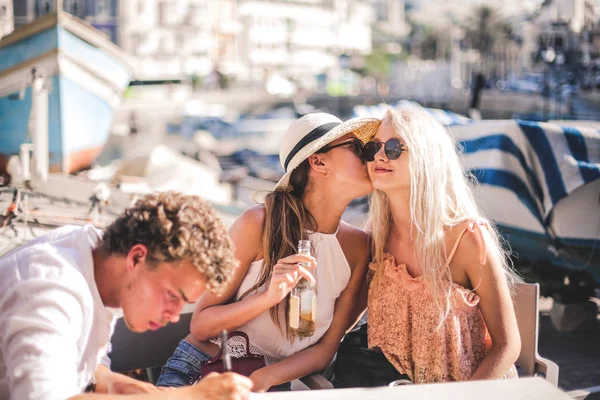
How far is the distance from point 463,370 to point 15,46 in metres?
7.33

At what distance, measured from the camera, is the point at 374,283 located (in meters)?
2.56

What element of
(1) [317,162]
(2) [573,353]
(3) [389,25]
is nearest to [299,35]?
(3) [389,25]

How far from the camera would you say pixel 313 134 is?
257cm

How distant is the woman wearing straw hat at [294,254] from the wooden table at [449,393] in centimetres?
55

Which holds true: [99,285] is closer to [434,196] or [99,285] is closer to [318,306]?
[318,306]

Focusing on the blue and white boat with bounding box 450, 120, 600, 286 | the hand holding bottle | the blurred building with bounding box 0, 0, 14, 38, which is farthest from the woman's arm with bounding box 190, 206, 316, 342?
the blurred building with bounding box 0, 0, 14, 38

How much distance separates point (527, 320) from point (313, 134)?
109cm

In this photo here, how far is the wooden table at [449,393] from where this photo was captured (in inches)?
71.6

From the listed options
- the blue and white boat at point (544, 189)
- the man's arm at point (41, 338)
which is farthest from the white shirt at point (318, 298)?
the blue and white boat at point (544, 189)

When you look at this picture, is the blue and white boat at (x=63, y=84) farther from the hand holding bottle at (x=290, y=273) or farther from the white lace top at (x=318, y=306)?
the hand holding bottle at (x=290, y=273)

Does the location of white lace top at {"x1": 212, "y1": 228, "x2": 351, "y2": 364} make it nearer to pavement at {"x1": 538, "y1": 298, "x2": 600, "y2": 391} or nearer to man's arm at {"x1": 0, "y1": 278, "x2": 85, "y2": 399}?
man's arm at {"x1": 0, "y1": 278, "x2": 85, "y2": 399}

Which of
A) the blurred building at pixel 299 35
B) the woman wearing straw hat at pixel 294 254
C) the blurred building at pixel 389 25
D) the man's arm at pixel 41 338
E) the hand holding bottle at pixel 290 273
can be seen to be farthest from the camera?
the blurred building at pixel 389 25

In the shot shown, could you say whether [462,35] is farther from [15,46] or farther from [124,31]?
[15,46]

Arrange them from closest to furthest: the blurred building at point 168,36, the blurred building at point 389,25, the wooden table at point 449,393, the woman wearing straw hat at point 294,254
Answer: the wooden table at point 449,393
the woman wearing straw hat at point 294,254
the blurred building at point 168,36
the blurred building at point 389,25
